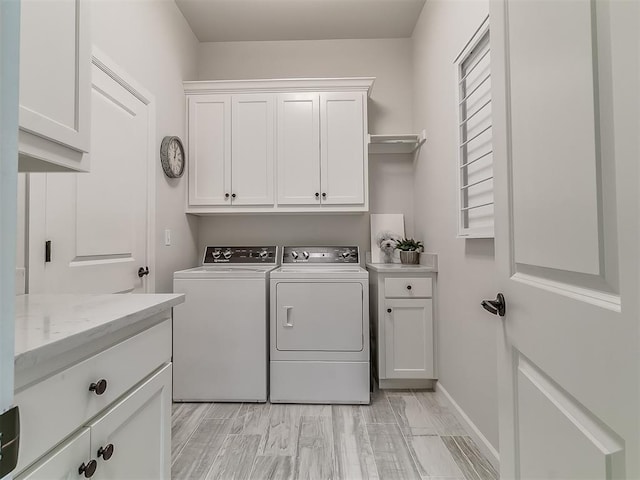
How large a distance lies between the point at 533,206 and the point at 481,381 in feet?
4.00

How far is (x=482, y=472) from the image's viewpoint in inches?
57.2

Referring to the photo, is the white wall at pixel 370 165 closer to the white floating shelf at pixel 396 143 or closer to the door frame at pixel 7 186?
the white floating shelf at pixel 396 143

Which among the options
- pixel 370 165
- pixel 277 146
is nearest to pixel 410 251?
pixel 370 165

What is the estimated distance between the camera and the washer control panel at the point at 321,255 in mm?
2719

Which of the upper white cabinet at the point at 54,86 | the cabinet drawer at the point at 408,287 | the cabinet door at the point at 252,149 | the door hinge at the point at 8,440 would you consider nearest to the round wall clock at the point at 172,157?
the cabinet door at the point at 252,149

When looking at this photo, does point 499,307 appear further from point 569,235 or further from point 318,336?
point 318,336

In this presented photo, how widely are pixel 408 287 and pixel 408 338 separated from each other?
0.36 m

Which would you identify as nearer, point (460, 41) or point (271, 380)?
point (460, 41)

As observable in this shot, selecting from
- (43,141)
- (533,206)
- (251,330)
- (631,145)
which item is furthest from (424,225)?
(43,141)

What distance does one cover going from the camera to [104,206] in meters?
1.63

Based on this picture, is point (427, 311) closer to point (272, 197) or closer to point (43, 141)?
point (272, 197)

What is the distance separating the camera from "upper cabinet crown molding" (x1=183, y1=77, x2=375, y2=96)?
252 centimetres

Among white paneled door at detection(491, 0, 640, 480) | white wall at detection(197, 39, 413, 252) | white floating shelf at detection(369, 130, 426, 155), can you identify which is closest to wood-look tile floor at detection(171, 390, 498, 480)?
white paneled door at detection(491, 0, 640, 480)

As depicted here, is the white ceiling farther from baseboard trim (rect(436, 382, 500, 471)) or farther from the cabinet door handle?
baseboard trim (rect(436, 382, 500, 471))
